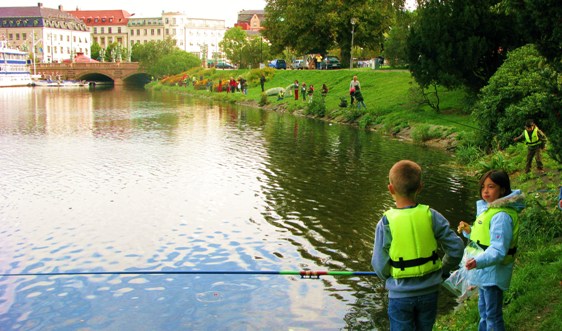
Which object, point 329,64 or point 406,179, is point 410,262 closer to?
point 406,179

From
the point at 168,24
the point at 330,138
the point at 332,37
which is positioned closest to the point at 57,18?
the point at 168,24

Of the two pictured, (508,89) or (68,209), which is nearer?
(68,209)

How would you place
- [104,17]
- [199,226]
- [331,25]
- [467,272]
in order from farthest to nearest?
[104,17] → [331,25] → [199,226] → [467,272]

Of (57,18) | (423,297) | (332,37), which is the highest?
(57,18)

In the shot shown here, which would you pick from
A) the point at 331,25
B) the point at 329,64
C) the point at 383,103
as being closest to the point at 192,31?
the point at 329,64

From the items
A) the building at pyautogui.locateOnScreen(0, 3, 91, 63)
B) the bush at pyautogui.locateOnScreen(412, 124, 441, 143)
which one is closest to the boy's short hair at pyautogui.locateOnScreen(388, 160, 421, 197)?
the bush at pyautogui.locateOnScreen(412, 124, 441, 143)

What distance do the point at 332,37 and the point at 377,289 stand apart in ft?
177

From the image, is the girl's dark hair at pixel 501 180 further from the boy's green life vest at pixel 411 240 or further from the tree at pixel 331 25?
the tree at pixel 331 25

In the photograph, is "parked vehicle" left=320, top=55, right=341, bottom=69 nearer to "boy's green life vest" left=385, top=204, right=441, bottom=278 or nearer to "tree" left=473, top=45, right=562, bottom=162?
Result: "tree" left=473, top=45, right=562, bottom=162

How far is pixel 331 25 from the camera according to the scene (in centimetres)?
5956

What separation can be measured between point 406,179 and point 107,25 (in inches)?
7285

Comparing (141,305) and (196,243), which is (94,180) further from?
(141,305)

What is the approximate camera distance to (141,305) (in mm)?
8992

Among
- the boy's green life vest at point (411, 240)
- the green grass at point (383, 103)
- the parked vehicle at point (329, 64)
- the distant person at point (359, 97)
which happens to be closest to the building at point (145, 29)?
the parked vehicle at point (329, 64)
